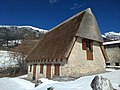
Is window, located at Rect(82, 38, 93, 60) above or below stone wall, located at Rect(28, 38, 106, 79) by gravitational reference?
above

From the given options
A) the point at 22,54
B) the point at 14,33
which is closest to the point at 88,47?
the point at 22,54

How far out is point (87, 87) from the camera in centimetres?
1150

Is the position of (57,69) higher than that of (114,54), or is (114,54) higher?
(114,54)

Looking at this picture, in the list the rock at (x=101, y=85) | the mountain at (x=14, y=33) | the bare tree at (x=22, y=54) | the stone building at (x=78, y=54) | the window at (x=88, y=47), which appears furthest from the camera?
the mountain at (x=14, y=33)

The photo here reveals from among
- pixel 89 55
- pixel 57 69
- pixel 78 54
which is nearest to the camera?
pixel 57 69

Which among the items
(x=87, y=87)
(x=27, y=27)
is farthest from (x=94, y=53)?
(x=27, y=27)

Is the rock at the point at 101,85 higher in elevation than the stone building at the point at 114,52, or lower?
lower

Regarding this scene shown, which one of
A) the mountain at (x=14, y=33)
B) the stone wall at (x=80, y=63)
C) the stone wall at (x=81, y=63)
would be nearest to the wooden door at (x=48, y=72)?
the stone wall at (x=80, y=63)

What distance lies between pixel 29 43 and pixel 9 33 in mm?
→ 58519

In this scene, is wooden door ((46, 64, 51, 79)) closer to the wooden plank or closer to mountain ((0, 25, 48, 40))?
the wooden plank

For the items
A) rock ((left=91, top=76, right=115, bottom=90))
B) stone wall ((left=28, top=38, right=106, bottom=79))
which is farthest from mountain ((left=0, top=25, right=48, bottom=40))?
rock ((left=91, top=76, right=115, bottom=90))

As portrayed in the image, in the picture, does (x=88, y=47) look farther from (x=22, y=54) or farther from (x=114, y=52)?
(x=22, y=54)

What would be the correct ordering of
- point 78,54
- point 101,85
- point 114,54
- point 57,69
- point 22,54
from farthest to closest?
point 22,54 < point 114,54 < point 78,54 < point 57,69 < point 101,85

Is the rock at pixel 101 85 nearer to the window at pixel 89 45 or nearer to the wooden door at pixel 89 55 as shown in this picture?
the wooden door at pixel 89 55
